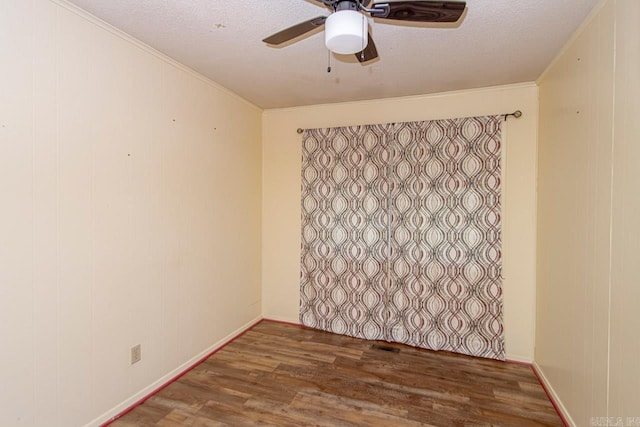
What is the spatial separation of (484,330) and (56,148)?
3.51m

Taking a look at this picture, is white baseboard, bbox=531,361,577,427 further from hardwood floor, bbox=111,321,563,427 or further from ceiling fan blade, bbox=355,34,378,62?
ceiling fan blade, bbox=355,34,378,62

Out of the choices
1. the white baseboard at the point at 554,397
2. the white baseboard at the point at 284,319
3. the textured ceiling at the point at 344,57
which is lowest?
the white baseboard at the point at 554,397

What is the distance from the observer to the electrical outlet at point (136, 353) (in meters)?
2.12

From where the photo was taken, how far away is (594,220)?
66.6 inches

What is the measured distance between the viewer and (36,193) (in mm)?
1578

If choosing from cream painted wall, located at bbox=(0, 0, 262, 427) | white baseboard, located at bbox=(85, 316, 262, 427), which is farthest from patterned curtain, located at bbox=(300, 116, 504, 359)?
cream painted wall, located at bbox=(0, 0, 262, 427)

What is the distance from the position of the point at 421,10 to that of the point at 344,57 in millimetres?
1046

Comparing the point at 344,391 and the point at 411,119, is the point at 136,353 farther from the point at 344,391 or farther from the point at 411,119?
the point at 411,119

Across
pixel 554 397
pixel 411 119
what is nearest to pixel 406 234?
pixel 411 119

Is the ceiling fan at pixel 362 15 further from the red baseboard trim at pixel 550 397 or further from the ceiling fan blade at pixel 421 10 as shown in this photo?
the red baseboard trim at pixel 550 397

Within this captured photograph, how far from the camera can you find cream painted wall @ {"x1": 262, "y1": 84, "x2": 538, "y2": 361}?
2.77 m

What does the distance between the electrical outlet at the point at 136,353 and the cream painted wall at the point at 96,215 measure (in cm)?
4

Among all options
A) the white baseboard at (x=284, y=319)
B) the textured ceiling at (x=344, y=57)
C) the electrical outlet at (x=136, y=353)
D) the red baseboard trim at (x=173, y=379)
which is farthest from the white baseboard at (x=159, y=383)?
the textured ceiling at (x=344, y=57)

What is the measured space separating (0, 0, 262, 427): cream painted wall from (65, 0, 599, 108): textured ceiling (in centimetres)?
29
